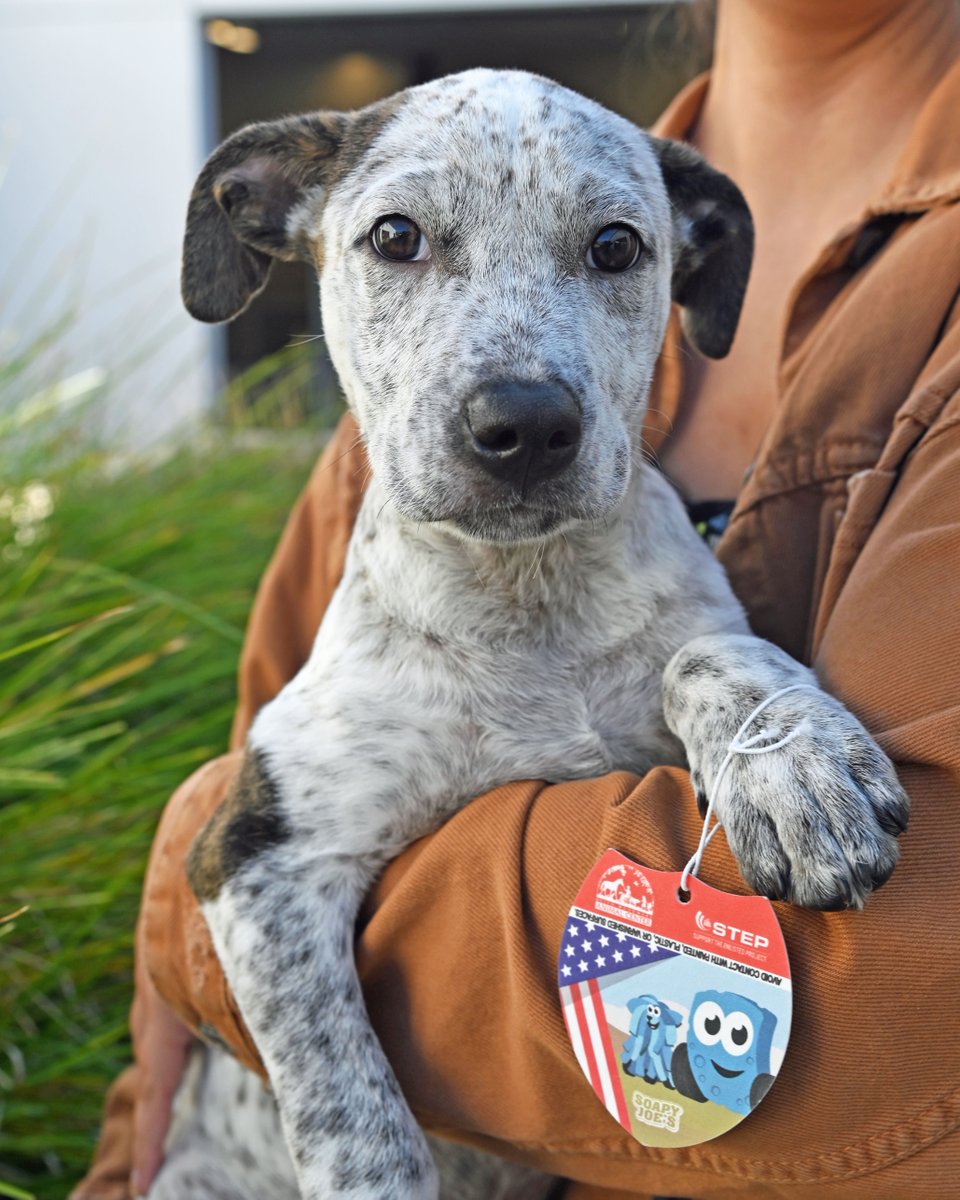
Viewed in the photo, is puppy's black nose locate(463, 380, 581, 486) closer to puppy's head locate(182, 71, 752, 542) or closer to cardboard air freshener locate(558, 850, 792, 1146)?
puppy's head locate(182, 71, 752, 542)

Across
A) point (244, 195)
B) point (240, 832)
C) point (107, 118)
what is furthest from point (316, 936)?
point (107, 118)

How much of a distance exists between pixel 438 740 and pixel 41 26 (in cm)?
1103

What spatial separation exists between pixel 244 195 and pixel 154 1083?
1830mm

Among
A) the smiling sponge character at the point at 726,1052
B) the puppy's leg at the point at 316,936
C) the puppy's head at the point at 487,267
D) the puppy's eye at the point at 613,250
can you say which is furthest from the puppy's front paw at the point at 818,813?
the puppy's eye at the point at 613,250

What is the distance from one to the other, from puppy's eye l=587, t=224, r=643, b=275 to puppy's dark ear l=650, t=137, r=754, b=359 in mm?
275

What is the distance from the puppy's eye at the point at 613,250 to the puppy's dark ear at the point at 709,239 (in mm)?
275

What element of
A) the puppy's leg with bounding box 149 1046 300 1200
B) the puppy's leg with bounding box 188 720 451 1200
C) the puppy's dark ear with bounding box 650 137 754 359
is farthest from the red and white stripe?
the puppy's dark ear with bounding box 650 137 754 359

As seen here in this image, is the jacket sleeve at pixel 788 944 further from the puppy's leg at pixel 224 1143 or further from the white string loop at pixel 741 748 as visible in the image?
the puppy's leg at pixel 224 1143

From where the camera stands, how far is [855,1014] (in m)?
1.37

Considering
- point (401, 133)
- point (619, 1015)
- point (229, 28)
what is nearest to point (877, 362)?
point (401, 133)

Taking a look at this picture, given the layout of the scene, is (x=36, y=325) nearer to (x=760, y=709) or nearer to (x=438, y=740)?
(x=438, y=740)

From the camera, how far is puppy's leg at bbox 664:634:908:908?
143 centimetres

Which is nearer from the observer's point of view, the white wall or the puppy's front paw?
the puppy's front paw

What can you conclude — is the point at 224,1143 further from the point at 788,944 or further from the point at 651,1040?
the point at 788,944
